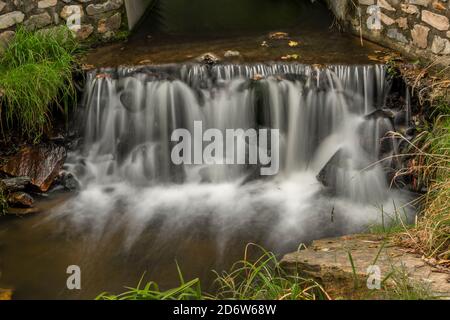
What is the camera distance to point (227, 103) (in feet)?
19.6

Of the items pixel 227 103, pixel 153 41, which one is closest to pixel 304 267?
pixel 227 103

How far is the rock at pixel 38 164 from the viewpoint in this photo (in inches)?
221

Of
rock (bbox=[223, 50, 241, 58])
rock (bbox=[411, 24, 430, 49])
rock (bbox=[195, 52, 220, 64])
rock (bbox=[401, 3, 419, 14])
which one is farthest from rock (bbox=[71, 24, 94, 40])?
rock (bbox=[411, 24, 430, 49])

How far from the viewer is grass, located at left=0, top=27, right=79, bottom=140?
18.3 ft

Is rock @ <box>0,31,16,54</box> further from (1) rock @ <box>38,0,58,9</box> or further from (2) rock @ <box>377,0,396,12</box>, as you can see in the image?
(2) rock @ <box>377,0,396,12</box>

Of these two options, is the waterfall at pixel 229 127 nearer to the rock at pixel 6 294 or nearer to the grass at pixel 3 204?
the grass at pixel 3 204

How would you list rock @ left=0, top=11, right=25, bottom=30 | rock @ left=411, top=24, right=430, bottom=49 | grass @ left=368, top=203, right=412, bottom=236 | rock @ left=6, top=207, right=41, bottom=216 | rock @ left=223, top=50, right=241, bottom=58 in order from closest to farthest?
grass @ left=368, top=203, right=412, bottom=236 < rock @ left=6, top=207, right=41, bottom=216 < rock @ left=411, top=24, right=430, bottom=49 < rock @ left=0, top=11, right=25, bottom=30 < rock @ left=223, top=50, right=241, bottom=58

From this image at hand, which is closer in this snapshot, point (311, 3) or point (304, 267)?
point (304, 267)

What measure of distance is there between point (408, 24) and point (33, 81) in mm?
3742

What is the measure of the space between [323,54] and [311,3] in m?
2.34

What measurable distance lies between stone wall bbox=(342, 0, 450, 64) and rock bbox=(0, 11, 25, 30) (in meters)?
3.69
